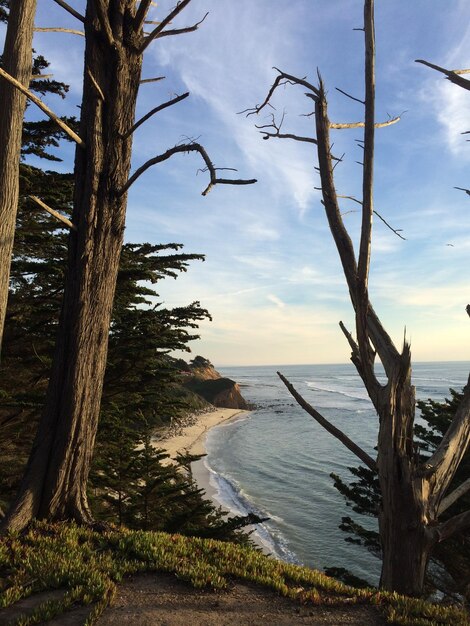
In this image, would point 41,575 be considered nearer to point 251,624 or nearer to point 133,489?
point 251,624

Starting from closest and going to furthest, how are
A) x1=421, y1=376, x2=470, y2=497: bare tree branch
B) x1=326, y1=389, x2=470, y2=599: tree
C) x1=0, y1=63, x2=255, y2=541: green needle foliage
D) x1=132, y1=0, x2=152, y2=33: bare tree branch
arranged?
x1=421, y1=376, x2=470, y2=497: bare tree branch, x1=132, y1=0, x2=152, y2=33: bare tree branch, x1=0, y1=63, x2=255, y2=541: green needle foliage, x1=326, y1=389, x2=470, y2=599: tree

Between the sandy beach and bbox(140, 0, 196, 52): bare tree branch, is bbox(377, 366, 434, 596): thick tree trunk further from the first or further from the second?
the sandy beach

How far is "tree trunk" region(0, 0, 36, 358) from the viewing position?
549 centimetres

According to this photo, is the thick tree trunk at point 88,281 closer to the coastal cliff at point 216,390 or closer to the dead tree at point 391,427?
the dead tree at point 391,427

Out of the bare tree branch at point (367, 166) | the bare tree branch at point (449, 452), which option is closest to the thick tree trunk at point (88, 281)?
the bare tree branch at point (367, 166)

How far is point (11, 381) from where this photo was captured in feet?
29.6

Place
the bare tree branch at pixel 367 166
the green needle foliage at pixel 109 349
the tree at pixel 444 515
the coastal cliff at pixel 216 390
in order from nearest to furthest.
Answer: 1. the bare tree branch at pixel 367 166
2. the green needle foliage at pixel 109 349
3. the tree at pixel 444 515
4. the coastal cliff at pixel 216 390

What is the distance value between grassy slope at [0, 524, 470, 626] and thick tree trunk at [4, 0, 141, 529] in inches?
17.4

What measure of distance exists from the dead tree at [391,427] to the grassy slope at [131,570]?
0.31m

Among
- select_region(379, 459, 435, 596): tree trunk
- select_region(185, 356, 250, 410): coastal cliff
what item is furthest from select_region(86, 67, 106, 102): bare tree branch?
select_region(185, 356, 250, 410): coastal cliff

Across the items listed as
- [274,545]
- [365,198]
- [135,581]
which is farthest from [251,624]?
[274,545]

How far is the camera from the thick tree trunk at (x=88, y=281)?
196 inches

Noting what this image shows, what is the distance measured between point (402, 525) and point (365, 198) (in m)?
2.81

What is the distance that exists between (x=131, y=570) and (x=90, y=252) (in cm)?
342
